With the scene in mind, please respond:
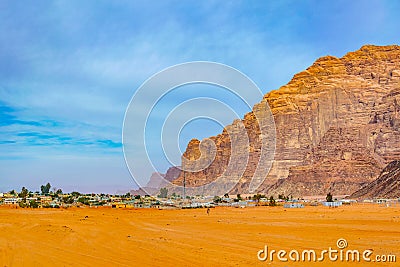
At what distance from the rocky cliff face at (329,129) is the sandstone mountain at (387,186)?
15919 mm

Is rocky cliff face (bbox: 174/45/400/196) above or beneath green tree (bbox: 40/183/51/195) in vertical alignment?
above

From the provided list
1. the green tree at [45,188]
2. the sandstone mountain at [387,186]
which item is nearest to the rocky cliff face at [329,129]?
the sandstone mountain at [387,186]

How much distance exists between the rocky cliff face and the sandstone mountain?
1592 centimetres

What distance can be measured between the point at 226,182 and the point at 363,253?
13475 cm

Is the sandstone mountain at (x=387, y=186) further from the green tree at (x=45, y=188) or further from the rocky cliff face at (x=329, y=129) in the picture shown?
the green tree at (x=45, y=188)

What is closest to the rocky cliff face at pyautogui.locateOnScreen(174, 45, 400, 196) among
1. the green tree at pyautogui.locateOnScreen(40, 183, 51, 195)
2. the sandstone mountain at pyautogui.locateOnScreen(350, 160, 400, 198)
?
the sandstone mountain at pyautogui.locateOnScreen(350, 160, 400, 198)

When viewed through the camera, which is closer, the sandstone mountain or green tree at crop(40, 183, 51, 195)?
the sandstone mountain

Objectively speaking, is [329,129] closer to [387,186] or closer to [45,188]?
[387,186]

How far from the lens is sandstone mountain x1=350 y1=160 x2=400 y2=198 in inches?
2827

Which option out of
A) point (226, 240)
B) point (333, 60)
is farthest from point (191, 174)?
point (226, 240)

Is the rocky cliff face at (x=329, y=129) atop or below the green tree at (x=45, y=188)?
atop

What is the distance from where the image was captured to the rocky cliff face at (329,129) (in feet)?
356

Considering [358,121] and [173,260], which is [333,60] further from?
[173,260]

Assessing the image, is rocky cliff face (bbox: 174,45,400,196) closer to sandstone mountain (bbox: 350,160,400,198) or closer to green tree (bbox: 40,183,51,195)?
sandstone mountain (bbox: 350,160,400,198)
